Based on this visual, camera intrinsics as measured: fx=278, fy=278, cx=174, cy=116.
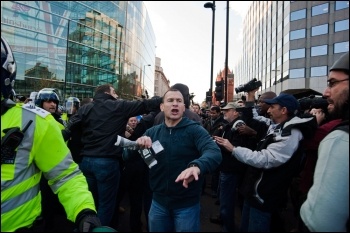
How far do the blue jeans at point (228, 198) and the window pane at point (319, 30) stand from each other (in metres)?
40.3

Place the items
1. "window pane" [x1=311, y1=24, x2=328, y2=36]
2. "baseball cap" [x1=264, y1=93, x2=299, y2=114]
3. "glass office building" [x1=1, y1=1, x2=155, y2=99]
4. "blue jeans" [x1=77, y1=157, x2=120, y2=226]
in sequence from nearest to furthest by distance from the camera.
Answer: "baseball cap" [x1=264, y1=93, x2=299, y2=114] < "blue jeans" [x1=77, y1=157, x2=120, y2=226] < "glass office building" [x1=1, y1=1, x2=155, y2=99] < "window pane" [x1=311, y1=24, x2=328, y2=36]

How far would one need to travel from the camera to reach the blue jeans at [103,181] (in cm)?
363

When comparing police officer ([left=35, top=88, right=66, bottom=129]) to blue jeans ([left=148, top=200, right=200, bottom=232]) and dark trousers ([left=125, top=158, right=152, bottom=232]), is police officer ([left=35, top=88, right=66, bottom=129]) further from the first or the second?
blue jeans ([left=148, top=200, right=200, bottom=232])

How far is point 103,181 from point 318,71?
40.0 metres

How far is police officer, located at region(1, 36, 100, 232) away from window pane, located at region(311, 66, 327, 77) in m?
41.0

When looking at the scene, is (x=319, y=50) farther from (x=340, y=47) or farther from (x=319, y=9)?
(x=319, y=9)

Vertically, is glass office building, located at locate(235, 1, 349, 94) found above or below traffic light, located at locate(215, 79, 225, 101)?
above

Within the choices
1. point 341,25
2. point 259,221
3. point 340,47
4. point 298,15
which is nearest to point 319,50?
Result: point 340,47

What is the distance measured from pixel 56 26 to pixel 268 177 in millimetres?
35175

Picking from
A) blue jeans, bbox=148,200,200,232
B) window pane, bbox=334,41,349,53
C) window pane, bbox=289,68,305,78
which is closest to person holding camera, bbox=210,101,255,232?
blue jeans, bbox=148,200,200,232

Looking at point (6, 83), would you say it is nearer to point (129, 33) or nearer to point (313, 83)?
point (313, 83)

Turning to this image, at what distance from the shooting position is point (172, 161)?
8.39ft

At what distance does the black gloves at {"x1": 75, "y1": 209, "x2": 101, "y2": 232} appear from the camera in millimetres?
1388

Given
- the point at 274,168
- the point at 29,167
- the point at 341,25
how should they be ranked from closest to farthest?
1. the point at 29,167
2. the point at 274,168
3. the point at 341,25
